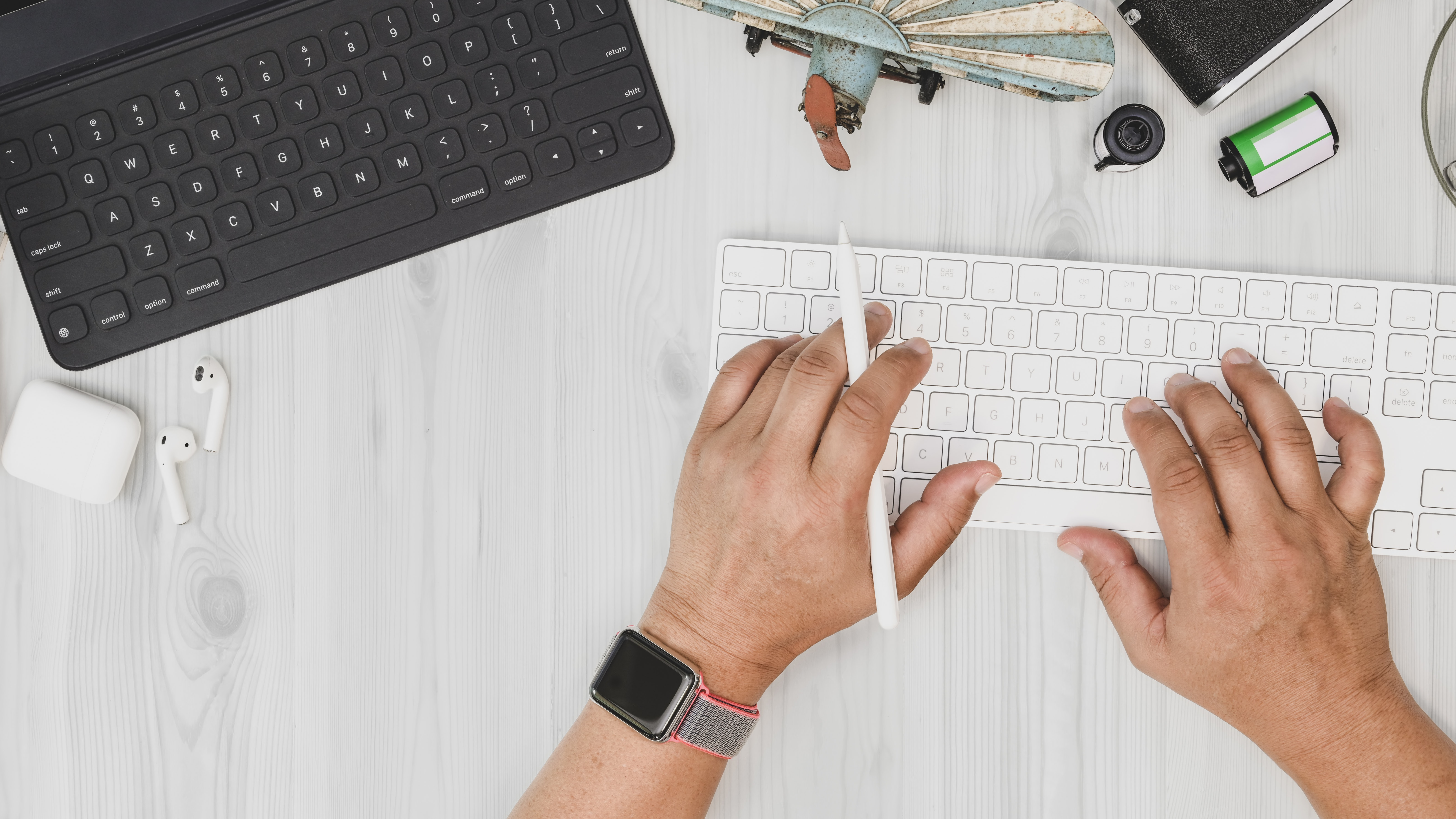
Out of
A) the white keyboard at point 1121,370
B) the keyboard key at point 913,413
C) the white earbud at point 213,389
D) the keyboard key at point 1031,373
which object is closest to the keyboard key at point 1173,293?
the white keyboard at point 1121,370

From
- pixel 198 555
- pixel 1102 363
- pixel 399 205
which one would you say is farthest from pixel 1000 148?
pixel 198 555

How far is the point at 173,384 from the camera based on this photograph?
792mm

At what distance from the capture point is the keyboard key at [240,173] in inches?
30.2

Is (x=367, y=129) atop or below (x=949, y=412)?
atop

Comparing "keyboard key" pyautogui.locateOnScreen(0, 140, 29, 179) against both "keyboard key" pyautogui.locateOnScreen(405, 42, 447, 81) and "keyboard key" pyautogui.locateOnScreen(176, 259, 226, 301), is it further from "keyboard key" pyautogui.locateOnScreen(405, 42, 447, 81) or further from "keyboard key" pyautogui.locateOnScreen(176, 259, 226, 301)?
"keyboard key" pyautogui.locateOnScreen(405, 42, 447, 81)

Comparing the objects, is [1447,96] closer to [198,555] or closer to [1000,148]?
[1000,148]

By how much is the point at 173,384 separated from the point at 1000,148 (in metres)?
0.74

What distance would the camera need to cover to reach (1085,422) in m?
0.75

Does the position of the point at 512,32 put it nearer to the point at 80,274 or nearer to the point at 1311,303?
the point at 80,274

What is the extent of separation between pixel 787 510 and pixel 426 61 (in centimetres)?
48

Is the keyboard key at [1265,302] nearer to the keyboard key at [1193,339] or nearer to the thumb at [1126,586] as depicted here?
the keyboard key at [1193,339]

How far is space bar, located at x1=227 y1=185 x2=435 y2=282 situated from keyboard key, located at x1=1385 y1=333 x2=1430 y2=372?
793 millimetres

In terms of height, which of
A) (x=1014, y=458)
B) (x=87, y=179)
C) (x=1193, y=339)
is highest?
(x=87, y=179)

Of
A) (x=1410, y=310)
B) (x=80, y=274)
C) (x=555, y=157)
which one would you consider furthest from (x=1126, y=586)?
(x=80, y=274)
